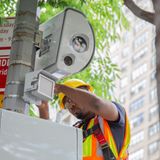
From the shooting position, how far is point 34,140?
3344mm

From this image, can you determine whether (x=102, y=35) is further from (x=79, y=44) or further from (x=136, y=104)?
(x=136, y=104)

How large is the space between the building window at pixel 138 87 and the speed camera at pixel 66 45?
62489 millimetres

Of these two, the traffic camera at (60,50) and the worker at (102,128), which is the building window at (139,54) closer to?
the worker at (102,128)

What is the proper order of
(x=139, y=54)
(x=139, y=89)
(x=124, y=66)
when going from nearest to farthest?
(x=139, y=89) → (x=139, y=54) → (x=124, y=66)

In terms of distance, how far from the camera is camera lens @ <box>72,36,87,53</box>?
4.20 meters

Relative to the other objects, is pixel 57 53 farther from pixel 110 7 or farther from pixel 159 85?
pixel 110 7

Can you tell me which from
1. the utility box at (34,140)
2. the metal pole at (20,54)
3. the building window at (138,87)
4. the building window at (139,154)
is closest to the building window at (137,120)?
the building window at (138,87)

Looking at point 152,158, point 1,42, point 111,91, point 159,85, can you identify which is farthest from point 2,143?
point 152,158

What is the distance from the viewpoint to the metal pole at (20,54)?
399 centimetres

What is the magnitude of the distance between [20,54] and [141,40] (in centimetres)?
6838

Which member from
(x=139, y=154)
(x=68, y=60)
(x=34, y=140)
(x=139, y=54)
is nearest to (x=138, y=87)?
(x=139, y=54)

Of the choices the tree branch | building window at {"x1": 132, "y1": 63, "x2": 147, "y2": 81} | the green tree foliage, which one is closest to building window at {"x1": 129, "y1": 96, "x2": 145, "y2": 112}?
building window at {"x1": 132, "y1": 63, "x2": 147, "y2": 81}

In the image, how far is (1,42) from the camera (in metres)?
4.76

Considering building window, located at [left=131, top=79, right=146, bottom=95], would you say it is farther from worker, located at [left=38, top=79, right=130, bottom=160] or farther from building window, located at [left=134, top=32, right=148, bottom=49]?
worker, located at [left=38, top=79, right=130, bottom=160]
